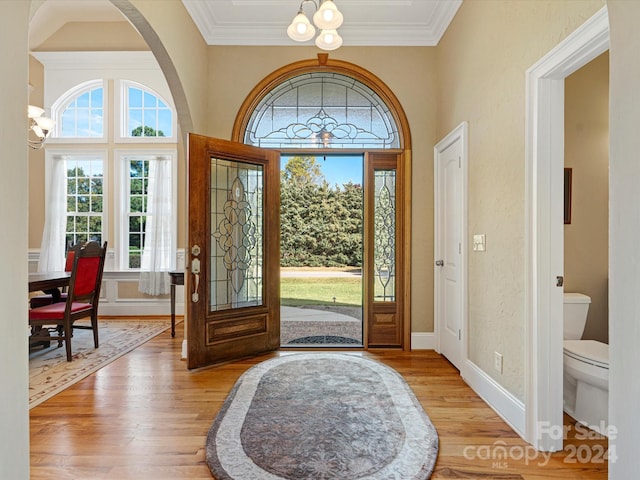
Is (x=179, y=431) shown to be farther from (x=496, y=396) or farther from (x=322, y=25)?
(x=322, y=25)

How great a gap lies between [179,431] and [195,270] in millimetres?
1390

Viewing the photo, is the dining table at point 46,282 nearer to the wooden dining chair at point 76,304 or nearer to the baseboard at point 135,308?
the wooden dining chair at point 76,304

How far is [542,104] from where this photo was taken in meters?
2.08

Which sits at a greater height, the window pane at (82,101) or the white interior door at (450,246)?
the window pane at (82,101)

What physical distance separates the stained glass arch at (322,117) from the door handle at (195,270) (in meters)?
1.42

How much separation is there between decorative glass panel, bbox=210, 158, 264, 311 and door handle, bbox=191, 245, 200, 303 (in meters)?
0.20

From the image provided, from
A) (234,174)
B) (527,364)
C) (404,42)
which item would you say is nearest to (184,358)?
(234,174)

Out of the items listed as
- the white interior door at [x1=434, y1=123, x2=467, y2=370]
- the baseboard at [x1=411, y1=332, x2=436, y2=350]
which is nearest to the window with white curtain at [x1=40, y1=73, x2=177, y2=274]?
the baseboard at [x1=411, y1=332, x2=436, y2=350]

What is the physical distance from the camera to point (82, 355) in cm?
372

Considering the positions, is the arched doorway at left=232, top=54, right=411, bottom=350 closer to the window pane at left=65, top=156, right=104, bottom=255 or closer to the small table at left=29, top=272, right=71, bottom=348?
the small table at left=29, top=272, right=71, bottom=348

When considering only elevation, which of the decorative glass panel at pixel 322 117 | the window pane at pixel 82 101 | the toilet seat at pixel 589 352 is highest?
the window pane at pixel 82 101

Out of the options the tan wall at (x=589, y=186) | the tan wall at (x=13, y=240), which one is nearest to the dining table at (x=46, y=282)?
the tan wall at (x=13, y=240)

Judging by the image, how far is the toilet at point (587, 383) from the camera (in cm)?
215

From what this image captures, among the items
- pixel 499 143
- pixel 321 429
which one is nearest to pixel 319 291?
pixel 321 429
